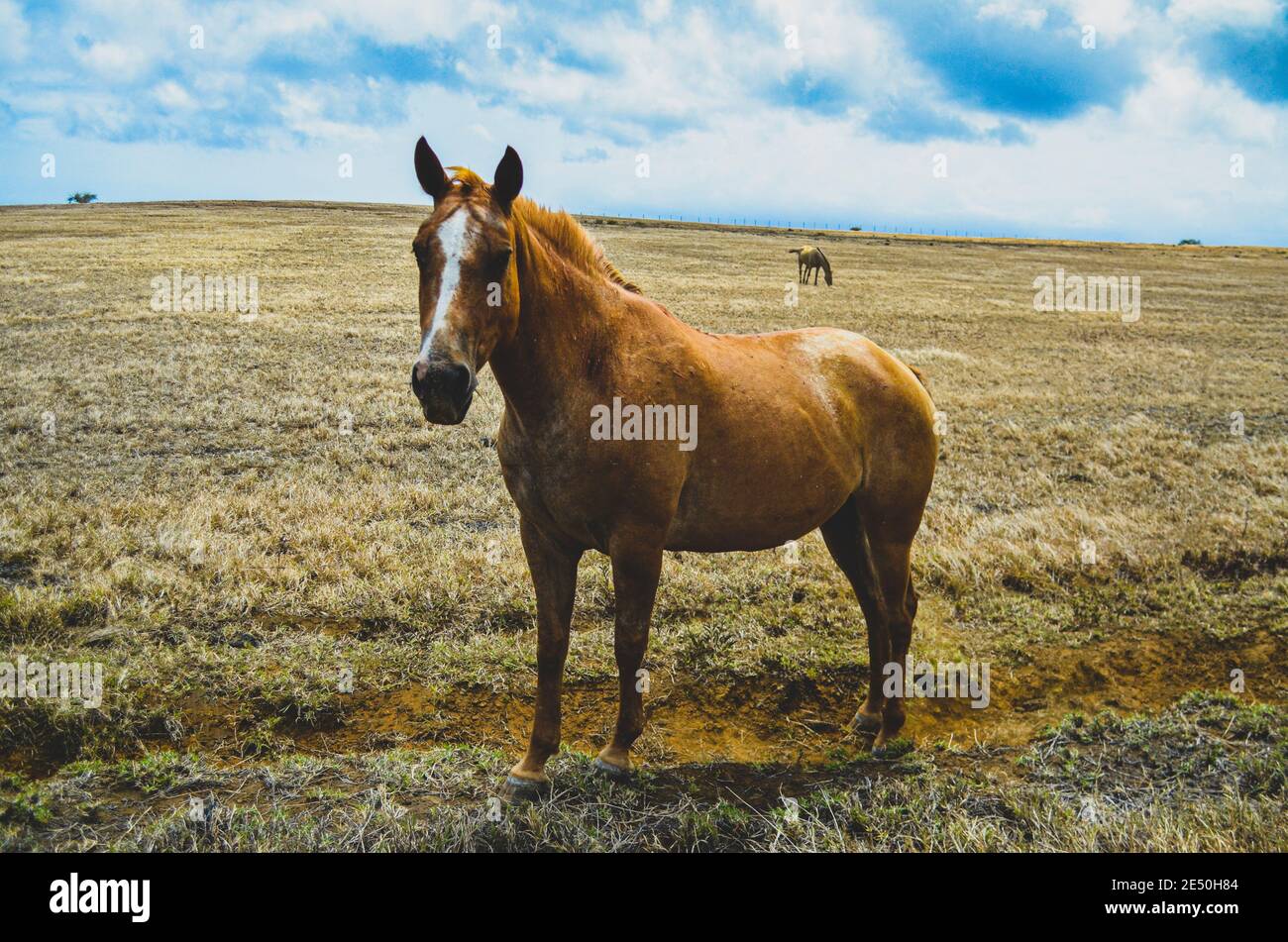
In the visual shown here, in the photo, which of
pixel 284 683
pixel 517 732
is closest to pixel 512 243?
pixel 517 732

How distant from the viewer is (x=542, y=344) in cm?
375

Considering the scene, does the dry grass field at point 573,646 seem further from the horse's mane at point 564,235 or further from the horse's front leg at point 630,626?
the horse's mane at point 564,235

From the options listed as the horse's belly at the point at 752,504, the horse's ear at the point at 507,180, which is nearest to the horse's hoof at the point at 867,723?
the horse's belly at the point at 752,504

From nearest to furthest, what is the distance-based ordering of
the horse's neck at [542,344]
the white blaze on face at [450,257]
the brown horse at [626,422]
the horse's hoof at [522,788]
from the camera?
the white blaze on face at [450,257] → the brown horse at [626,422] → the horse's neck at [542,344] → the horse's hoof at [522,788]

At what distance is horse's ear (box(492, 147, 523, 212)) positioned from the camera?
3.44m

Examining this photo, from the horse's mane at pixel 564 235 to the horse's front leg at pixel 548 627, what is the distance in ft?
4.71

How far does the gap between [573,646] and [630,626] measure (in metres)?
1.76

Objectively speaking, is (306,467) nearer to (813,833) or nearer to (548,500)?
(548,500)

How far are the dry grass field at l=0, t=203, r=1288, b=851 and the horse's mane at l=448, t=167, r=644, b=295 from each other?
2777 millimetres

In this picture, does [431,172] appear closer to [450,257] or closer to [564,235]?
[450,257]

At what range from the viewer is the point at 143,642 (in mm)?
5309

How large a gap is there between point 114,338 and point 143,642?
1589 centimetres

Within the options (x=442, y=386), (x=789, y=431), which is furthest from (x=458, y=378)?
(x=789, y=431)

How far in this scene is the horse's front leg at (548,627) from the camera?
13.5 ft
